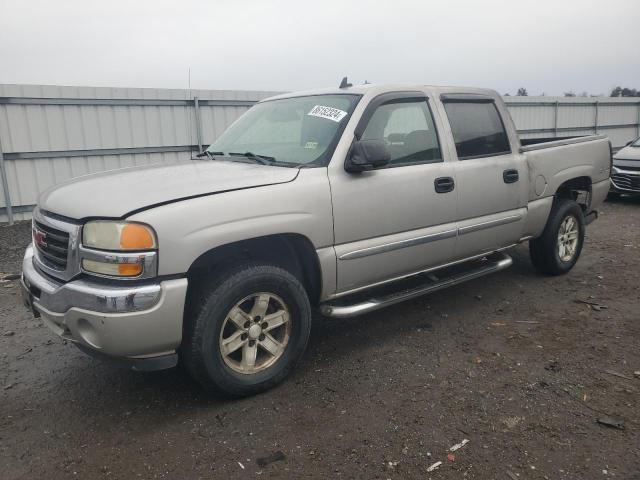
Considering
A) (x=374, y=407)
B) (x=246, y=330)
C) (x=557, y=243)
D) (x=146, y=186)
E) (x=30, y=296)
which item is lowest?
(x=374, y=407)

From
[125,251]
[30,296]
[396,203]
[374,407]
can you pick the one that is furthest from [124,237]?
[396,203]

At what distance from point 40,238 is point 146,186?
793mm

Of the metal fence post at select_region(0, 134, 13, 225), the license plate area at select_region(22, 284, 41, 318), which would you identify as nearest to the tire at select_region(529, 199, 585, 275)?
the license plate area at select_region(22, 284, 41, 318)

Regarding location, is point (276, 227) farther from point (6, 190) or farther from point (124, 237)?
point (6, 190)

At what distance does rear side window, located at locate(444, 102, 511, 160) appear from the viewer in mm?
4254

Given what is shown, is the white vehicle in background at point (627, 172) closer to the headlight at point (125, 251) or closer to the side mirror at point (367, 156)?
the side mirror at point (367, 156)

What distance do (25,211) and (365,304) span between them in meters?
7.25

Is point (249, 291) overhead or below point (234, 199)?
below

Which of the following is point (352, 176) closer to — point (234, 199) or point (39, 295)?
point (234, 199)

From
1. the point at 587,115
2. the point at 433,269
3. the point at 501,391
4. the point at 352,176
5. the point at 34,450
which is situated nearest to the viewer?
the point at 34,450

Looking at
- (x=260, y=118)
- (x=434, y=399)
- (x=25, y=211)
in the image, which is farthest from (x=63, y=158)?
(x=434, y=399)

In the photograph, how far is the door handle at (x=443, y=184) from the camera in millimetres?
3932

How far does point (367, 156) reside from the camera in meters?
3.35

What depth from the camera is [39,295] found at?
9.90 feet
